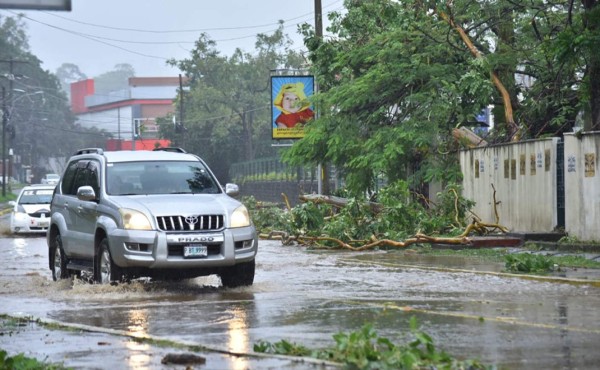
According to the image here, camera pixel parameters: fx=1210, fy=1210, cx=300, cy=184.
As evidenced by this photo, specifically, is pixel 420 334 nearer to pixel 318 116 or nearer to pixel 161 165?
pixel 161 165

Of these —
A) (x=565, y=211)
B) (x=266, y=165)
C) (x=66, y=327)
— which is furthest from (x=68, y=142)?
(x=66, y=327)

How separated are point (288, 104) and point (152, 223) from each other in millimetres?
31013

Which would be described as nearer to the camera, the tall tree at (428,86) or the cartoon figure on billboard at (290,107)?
the tall tree at (428,86)

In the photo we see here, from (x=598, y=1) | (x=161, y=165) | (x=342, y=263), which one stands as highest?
(x=598, y=1)

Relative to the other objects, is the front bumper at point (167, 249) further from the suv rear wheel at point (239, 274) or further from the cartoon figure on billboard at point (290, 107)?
the cartoon figure on billboard at point (290, 107)

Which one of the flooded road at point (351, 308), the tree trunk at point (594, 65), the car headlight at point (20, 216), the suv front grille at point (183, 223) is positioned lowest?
the flooded road at point (351, 308)

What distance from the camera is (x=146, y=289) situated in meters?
16.5

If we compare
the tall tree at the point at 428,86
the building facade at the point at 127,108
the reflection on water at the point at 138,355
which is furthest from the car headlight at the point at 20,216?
the building facade at the point at 127,108

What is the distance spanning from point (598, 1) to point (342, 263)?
6.84 meters

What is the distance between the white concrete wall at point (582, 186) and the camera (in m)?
22.4

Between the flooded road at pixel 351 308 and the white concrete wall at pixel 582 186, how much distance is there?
3074 mm

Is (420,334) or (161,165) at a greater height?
(161,165)

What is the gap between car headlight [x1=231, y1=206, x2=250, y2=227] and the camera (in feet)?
53.6

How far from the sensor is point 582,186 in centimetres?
2280
